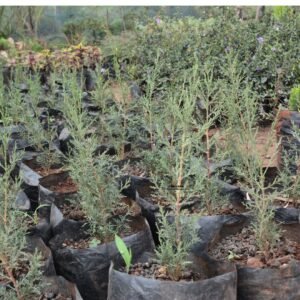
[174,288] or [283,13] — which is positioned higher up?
[283,13]

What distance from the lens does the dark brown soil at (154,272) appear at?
93.4 inches

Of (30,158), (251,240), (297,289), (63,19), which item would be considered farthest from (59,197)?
(63,19)

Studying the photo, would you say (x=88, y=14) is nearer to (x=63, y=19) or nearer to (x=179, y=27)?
(x=63, y=19)

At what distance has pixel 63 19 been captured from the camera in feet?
40.1

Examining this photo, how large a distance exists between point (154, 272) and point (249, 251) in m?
0.49

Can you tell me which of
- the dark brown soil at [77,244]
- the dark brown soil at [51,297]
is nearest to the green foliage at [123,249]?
the dark brown soil at [51,297]

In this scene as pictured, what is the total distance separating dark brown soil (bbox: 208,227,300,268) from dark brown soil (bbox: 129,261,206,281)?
Result: 0.64 feet

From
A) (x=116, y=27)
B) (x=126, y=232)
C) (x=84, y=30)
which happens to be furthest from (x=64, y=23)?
(x=126, y=232)

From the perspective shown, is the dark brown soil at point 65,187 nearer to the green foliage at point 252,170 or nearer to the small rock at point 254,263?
the green foliage at point 252,170

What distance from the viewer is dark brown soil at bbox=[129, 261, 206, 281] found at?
93.4 inches

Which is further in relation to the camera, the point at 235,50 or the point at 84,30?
the point at 84,30

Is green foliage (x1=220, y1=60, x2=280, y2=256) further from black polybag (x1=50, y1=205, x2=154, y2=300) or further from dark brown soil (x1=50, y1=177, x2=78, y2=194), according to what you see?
dark brown soil (x1=50, y1=177, x2=78, y2=194)

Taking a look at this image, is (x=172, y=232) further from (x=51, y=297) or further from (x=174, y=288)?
(x=51, y=297)

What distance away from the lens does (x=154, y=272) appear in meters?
2.43
